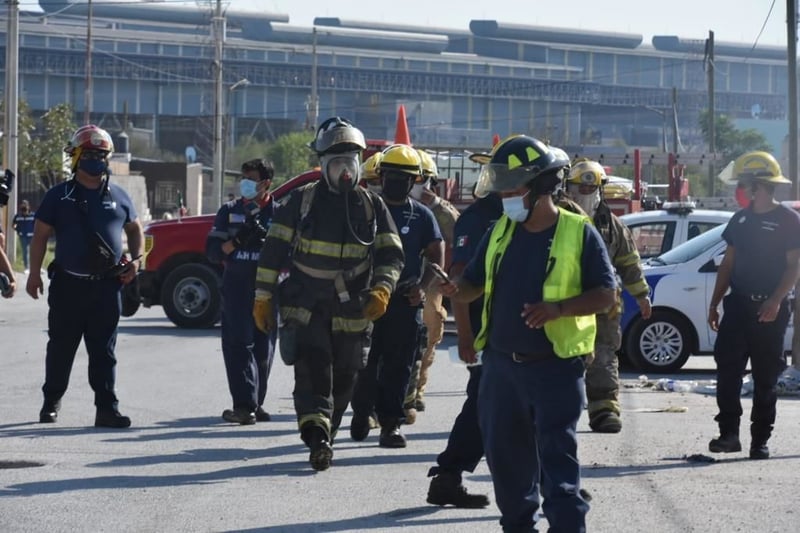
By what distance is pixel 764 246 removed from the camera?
8922 mm

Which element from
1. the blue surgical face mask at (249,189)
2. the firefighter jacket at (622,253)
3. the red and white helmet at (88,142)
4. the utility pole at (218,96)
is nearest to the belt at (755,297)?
the firefighter jacket at (622,253)

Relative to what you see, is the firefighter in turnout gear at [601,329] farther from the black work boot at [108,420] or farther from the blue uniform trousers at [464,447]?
the black work boot at [108,420]

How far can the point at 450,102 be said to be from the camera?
421 feet

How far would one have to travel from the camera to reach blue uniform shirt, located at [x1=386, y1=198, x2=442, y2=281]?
30.5 feet

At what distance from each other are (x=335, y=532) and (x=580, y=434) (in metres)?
3.70

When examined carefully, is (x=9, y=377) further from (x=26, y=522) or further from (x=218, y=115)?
(x=218, y=115)

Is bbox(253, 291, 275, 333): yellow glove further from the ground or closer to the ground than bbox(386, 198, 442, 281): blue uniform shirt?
closer to the ground

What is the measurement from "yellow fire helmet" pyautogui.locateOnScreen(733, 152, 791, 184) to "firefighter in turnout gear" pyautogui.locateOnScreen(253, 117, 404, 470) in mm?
2227

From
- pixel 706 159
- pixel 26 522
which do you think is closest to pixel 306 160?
pixel 706 159

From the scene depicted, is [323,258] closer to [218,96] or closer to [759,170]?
[759,170]

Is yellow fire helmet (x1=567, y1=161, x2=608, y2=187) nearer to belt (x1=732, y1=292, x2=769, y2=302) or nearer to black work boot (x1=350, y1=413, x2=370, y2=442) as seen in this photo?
belt (x1=732, y1=292, x2=769, y2=302)

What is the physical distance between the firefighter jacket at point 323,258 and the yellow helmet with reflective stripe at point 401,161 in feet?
2.81

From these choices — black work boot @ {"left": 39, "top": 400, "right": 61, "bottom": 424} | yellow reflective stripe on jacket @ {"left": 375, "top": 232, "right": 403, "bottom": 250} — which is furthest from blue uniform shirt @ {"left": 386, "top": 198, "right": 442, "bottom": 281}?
black work boot @ {"left": 39, "top": 400, "right": 61, "bottom": 424}

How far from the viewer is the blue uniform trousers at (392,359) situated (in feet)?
30.4
